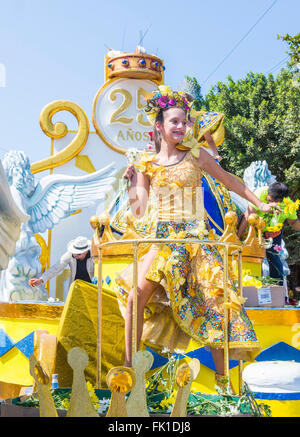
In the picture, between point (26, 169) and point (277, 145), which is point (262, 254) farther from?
point (277, 145)

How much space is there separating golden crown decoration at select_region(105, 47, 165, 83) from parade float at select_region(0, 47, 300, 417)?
19mm

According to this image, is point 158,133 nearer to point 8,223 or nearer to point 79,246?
point 8,223

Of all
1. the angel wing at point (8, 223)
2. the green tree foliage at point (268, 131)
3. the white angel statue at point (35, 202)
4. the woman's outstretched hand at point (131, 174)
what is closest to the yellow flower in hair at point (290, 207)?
the woman's outstretched hand at point (131, 174)

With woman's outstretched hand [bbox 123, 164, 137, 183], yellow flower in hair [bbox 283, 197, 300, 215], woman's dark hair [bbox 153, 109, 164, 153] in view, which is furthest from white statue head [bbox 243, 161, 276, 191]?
woman's outstretched hand [bbox 123, 164, 137, 183]

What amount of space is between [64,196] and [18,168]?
102 cm

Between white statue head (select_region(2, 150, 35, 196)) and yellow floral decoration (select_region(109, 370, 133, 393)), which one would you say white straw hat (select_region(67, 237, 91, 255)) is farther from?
yellow floral decoration (select_region(109, 370, 133, 393))

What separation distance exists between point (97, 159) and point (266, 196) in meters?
5.87

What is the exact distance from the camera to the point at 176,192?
3.34 metres

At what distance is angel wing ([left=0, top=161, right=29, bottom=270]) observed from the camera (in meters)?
2.48

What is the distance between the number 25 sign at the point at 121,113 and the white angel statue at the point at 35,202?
1483 mm

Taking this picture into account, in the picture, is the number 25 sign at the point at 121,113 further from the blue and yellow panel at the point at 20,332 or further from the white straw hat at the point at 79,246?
the blue and yellow panel at the point at 20,332

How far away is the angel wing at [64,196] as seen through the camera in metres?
9.48

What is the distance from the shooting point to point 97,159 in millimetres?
10953

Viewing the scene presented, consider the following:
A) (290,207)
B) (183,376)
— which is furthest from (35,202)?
(183,376)
